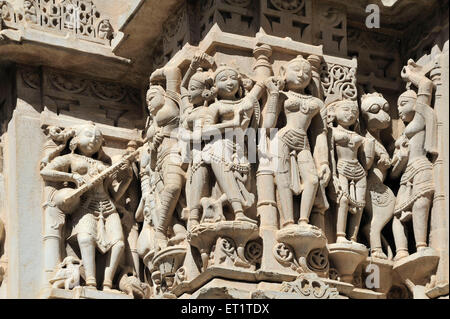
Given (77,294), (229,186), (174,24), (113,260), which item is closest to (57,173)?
(113,260)

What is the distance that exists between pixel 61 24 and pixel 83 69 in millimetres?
519

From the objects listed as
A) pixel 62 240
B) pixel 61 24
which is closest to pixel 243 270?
pixel 62 240

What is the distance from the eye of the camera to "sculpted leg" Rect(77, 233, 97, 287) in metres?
19.3

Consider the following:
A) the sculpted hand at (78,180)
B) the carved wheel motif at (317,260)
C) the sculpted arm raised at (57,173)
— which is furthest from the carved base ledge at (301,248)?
the sculpted arm raised at (57,173)

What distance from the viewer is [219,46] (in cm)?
1847

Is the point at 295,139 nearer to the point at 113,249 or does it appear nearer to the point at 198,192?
the point at 198,192

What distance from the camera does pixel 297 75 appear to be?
18344 millimetres

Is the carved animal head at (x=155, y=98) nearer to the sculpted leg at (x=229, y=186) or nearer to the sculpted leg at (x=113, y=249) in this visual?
the sculpted leg at (x=113, y=249)

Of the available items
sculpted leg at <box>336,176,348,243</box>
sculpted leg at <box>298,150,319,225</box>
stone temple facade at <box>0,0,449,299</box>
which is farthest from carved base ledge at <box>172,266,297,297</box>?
sculpted leg at <box>336,176,348,243</box>

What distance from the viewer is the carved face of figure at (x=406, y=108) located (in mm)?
18500

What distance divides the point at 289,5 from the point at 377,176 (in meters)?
1.84

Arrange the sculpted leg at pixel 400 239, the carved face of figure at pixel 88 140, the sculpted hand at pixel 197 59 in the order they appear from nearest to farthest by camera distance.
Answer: the sculpted leg at pixel 400 239 < the sculpted hand at pixel 197 59 < the carved face of figure at pixel 88 140

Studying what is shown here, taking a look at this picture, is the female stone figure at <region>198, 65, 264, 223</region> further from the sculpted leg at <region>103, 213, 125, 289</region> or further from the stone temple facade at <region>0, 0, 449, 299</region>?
the sculpted leg at <region>103, 213, 125, 289</region>

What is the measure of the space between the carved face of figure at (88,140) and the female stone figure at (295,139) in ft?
8.00
